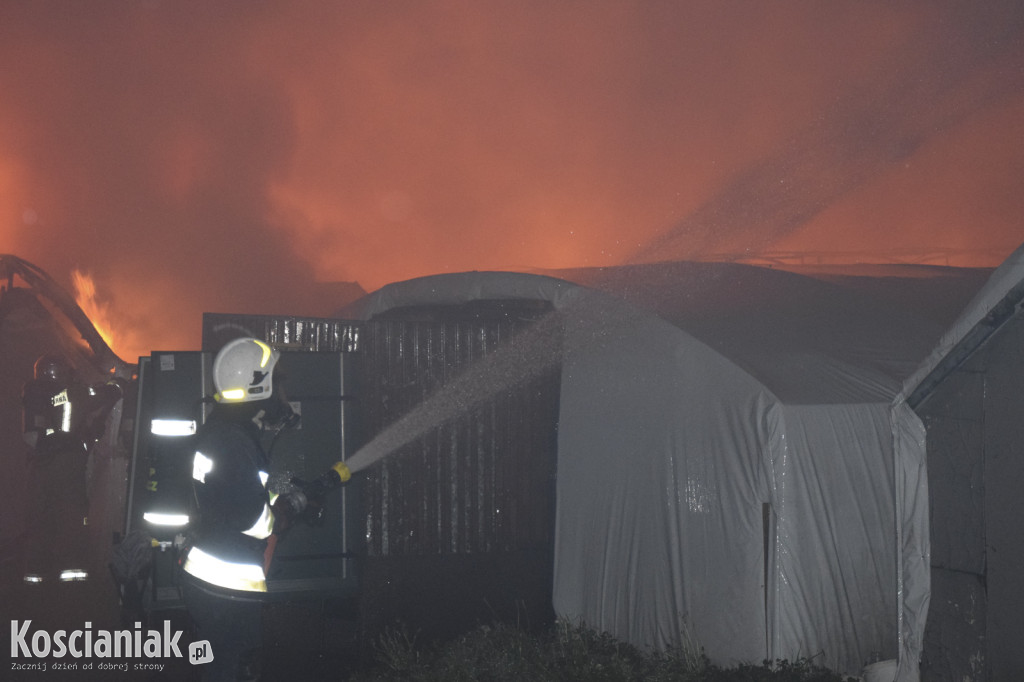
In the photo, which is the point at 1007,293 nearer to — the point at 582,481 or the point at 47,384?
the point at 582,481

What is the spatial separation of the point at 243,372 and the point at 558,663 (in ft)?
10.5

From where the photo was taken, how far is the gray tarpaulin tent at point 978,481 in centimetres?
480

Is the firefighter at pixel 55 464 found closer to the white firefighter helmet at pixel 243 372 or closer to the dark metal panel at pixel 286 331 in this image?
the dark metal panel at pixel 286 331

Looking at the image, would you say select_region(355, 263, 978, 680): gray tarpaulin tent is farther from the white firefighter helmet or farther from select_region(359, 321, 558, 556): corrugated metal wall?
the white firefighter helmet

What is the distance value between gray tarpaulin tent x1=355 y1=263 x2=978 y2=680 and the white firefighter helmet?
3.21 m

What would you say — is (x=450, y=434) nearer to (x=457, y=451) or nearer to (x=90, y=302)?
(x=457, y=451)

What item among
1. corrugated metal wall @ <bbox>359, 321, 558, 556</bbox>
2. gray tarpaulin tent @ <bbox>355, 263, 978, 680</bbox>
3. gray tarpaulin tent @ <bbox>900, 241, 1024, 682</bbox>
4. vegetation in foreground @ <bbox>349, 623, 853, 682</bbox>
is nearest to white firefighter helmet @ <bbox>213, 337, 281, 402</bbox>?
vegetation in foreground @ <bbox>349, 623, 853, 682</bbox>

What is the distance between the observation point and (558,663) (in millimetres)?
6617

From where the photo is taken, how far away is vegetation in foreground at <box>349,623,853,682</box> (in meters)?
6.16

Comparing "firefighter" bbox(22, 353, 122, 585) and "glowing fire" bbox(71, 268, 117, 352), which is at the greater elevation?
"glowing fire" bbox(71, 268, 117, 352)

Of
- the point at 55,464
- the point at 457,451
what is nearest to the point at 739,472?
the point at 457,451

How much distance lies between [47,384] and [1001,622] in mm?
9033

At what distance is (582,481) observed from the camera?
8008mm

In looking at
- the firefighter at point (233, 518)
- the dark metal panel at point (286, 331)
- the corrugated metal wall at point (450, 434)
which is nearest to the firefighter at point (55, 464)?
the dark metal panel at point (286, 331)
